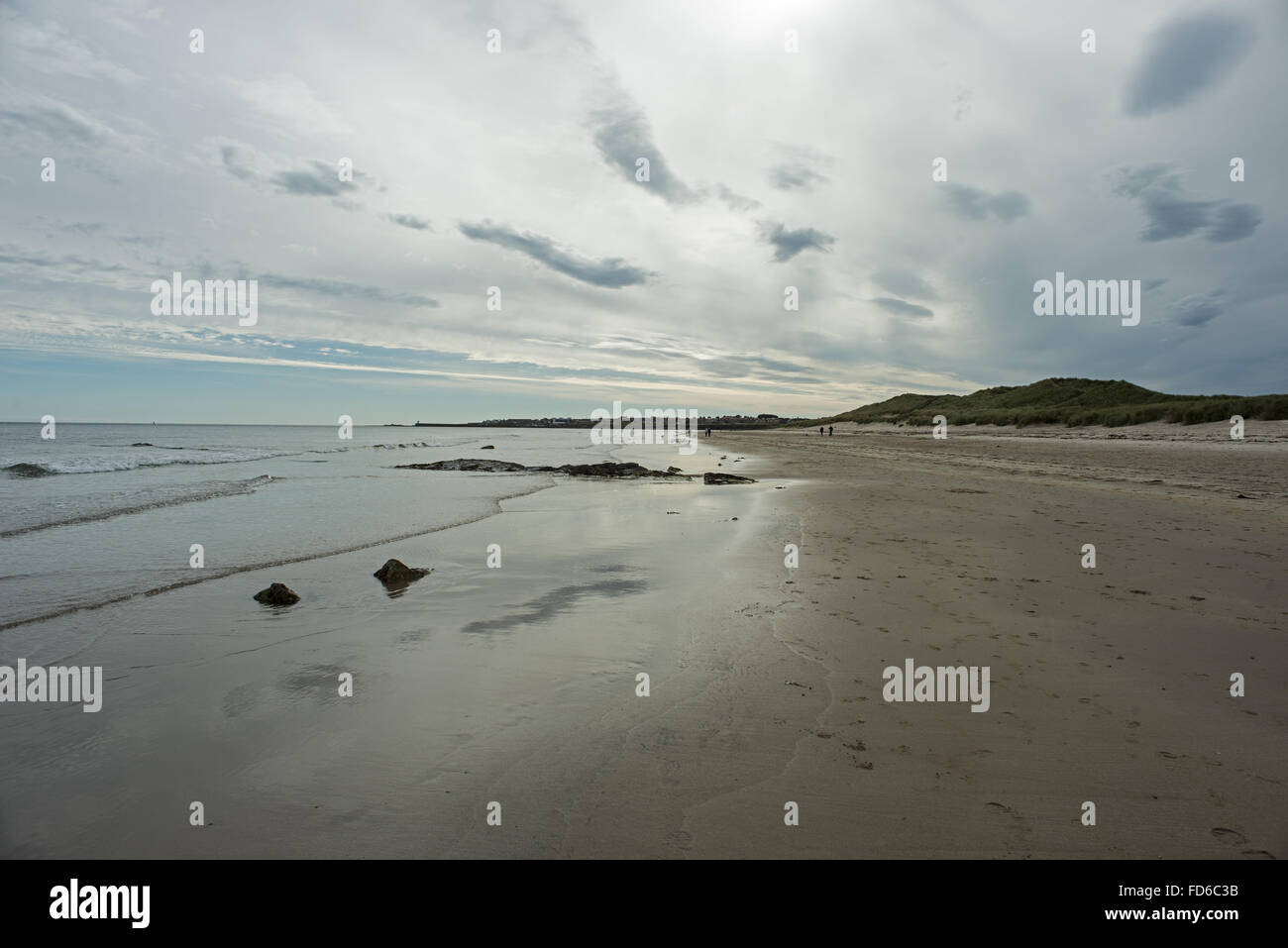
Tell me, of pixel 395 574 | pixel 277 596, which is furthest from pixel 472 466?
pixel 277 596

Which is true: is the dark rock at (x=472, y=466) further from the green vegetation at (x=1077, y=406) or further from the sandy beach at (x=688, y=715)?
the green vegetation at (x=1077, y=406)

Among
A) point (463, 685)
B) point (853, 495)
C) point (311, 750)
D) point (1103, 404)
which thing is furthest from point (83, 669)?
point (1103, 404)

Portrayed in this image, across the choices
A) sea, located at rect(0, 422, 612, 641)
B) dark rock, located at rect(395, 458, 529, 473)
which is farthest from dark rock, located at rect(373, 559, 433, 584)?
dark rock, located at rect(395, 458, 529, 473)

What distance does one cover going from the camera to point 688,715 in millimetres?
4906

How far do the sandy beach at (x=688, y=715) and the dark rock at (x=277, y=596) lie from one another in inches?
7.1

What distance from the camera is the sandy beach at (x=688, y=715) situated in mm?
3412

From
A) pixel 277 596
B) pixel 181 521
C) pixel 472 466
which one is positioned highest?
pixel 472 466

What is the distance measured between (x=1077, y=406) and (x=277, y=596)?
258ft

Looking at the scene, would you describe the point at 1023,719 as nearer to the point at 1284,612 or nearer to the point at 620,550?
the point at 1284,612

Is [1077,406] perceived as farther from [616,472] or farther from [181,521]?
[181,521]

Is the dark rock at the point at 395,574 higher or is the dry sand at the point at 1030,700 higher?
the dark rock at the point at 395,574

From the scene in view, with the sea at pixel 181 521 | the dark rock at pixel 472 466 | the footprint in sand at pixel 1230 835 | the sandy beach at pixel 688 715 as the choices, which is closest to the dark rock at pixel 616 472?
the sea at pixel 181 521

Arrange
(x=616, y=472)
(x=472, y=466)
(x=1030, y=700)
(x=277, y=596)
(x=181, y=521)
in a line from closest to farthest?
(x=1030, y=700), (x=277, y=596), (x=181, y=521), (x=616, y=472), (x=472, y=466)

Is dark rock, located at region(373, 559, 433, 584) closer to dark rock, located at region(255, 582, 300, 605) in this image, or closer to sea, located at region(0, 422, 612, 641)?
dark rock, located at region(255, 582, 300, 605)
